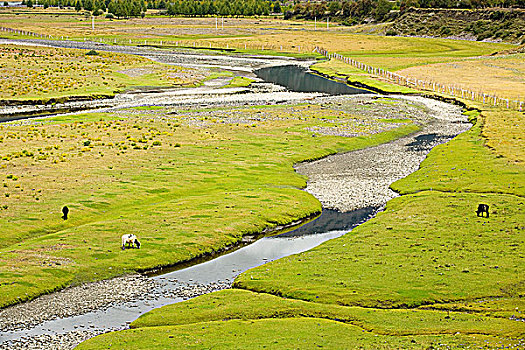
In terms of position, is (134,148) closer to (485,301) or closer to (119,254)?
(119,254)

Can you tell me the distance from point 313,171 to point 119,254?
25950 millimetres

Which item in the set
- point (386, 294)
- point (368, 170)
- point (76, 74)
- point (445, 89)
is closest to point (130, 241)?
point (386, 294)

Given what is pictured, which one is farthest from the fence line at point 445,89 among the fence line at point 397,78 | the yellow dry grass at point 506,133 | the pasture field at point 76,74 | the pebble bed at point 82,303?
the pebble bed at point 82,303

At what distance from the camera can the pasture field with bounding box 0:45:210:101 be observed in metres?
101

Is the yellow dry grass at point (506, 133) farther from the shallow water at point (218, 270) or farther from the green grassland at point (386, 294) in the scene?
the shallow water at point (218, 270)

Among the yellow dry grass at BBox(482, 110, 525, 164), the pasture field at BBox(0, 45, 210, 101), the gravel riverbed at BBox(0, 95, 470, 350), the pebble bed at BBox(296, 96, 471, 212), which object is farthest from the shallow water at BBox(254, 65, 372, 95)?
the pebble bed at BBox(296, 96, 471, 212)

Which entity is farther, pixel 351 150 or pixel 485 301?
pixel 351 150

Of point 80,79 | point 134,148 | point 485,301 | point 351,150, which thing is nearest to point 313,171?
point 351,150

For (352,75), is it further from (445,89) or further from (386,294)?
(386,294)

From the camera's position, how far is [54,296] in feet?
105

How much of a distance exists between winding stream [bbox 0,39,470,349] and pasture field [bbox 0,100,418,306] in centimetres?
137

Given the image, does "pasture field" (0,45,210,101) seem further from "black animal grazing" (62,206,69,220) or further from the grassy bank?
the grassy bank

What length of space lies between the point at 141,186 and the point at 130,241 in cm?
1257

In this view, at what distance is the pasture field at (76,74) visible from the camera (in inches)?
3986
